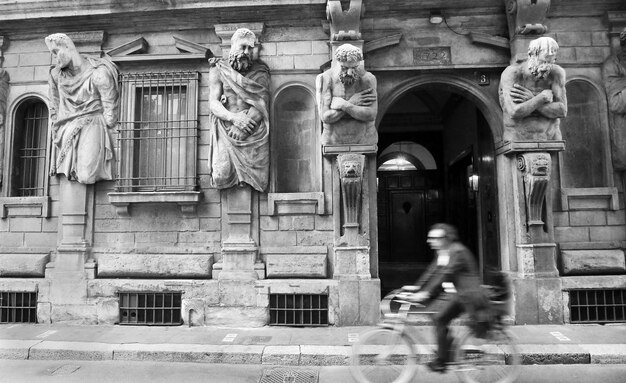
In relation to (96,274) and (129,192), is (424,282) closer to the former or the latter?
(129,192)

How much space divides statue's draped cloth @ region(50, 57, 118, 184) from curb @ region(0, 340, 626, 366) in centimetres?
302

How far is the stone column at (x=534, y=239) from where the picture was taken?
698cm

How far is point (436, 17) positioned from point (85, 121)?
677 centimetres

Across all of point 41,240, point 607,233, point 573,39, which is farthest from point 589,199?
point 41,240

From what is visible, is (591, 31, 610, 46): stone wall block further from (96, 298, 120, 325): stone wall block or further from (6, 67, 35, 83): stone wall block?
(6, 67, 35, 83): stone wall block

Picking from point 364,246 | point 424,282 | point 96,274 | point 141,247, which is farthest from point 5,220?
point 424,282

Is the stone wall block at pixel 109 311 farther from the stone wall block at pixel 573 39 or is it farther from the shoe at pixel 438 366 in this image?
the stone wall block at pixel 573 39

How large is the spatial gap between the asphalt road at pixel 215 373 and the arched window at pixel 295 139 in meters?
3.36

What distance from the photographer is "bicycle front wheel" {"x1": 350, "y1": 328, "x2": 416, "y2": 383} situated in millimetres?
4508

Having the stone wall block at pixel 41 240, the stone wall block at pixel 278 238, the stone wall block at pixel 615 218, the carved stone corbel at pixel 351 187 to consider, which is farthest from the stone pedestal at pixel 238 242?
the stone wall block at pixel 615 218

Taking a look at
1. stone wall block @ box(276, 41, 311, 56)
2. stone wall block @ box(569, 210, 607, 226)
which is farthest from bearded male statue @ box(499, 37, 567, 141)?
stone wall block @ box(276, 41, 311, 56)

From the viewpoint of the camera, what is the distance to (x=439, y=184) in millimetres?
13031

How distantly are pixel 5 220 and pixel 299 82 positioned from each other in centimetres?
632

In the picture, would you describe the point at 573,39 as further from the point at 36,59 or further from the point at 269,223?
the point at 36,59
